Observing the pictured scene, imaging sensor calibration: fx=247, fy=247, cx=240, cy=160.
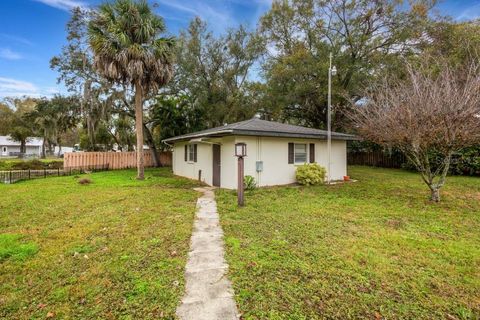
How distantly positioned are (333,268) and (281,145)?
23.8ft

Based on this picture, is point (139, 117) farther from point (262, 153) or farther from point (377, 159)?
point (377, 159)

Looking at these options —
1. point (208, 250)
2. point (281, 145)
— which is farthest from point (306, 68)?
point (208, 250)

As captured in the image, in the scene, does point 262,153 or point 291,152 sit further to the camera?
point 291,152

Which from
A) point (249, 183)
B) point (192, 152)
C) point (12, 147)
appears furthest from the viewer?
point (12, 147)

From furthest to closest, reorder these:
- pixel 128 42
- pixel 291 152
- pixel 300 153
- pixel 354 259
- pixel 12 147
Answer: pixel 12 147 → pixel 300 153 → pixel 128 42 → pixel 291 152 → pixel 354 259

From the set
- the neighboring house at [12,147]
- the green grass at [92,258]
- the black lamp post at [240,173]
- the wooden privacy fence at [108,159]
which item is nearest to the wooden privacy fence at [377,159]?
the black lamp post at [240,173]

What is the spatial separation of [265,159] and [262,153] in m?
0.28

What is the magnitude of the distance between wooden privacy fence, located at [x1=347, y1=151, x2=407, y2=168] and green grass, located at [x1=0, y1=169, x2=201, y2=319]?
1532 centimetres

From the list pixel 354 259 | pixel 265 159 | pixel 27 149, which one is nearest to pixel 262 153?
pixel 265 159

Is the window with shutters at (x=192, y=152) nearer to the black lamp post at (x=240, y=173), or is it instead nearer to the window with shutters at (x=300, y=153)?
the window with shutters at (x=300, y=153)

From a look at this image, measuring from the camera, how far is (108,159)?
16.9 m

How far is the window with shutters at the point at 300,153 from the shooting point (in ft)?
35.1

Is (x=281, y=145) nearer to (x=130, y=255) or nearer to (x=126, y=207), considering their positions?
(x=126, y=207)

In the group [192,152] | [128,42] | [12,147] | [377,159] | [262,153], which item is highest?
[128,42]
